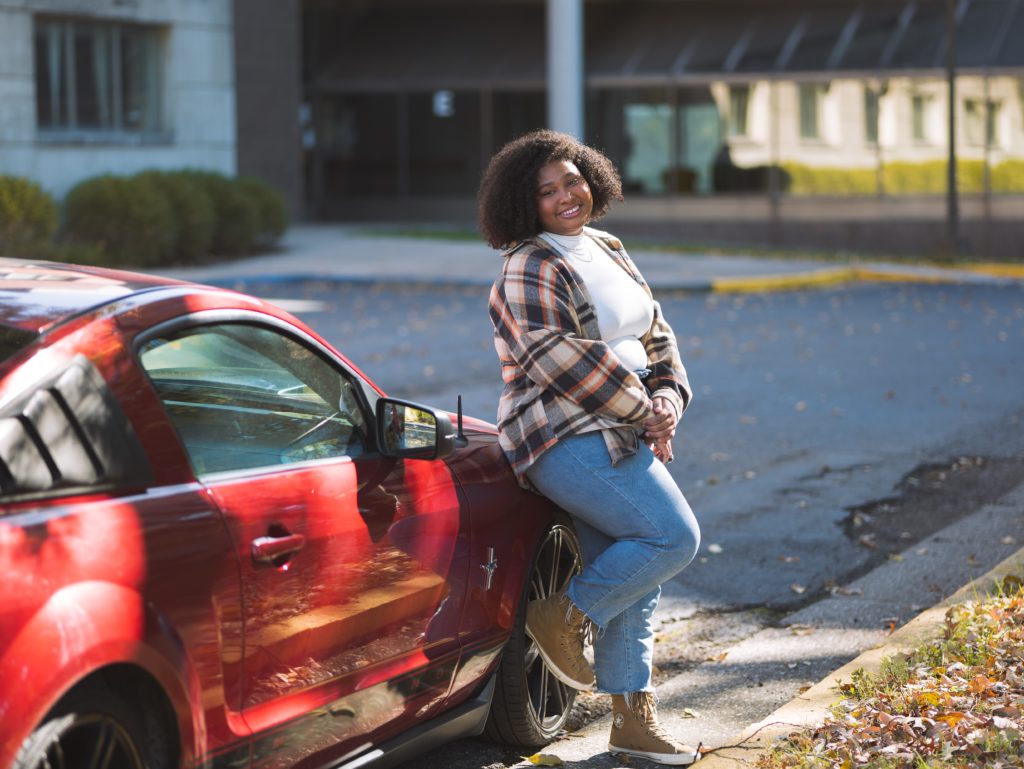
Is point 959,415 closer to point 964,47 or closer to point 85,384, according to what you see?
point 85,384

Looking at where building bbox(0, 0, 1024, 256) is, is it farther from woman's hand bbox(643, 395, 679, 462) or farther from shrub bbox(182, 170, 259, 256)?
woman's hand bbox(643, 395, 679, 462)

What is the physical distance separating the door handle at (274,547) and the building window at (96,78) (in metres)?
21.4

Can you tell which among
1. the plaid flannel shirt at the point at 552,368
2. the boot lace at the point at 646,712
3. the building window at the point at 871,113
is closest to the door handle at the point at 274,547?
the plaid flannel shirt at the point at 552,368

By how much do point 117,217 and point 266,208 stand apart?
421cm

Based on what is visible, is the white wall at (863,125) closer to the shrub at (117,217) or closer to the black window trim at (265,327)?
the shrub at (117,217)

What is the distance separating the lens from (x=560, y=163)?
4809 mm

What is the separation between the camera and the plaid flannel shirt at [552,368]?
458cm

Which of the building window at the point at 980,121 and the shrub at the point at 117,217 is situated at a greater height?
the building window at the point at 980,121

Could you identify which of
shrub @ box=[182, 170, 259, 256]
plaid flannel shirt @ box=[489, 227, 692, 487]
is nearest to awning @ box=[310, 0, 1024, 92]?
shrub @ box=[182, 170, 259, 256]

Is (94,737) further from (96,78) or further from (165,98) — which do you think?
(165,98)

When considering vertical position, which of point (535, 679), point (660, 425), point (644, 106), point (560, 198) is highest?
point (644, 106)

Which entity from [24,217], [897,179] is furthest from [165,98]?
[897,179]

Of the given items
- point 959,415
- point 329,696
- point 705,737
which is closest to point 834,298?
point 959,415

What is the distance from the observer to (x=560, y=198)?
4766 millimetres
